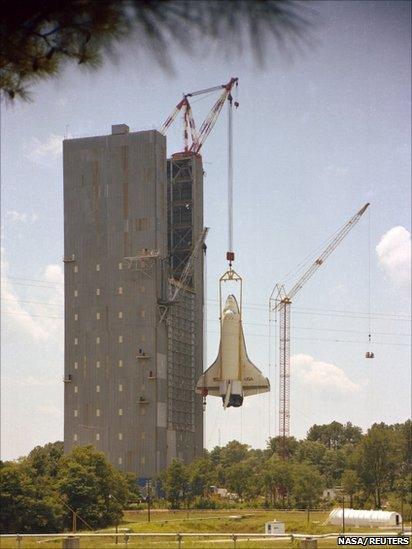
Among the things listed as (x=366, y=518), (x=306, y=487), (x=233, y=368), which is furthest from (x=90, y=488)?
(x=233, y=368)

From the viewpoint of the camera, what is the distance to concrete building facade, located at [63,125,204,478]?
450ft

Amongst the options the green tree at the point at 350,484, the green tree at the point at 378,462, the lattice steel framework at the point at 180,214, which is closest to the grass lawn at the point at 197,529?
the green tree at the point at 350,484

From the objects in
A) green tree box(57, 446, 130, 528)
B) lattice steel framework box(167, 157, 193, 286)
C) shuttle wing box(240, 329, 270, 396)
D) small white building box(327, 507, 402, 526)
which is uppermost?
lattice steel framework box(167, 157, 193, 286)

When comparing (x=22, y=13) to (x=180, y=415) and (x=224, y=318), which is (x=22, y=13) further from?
(x=180, y=415)

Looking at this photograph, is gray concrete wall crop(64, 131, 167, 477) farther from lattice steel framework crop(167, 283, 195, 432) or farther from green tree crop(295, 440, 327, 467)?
green tree crop(295, 440, 327, 467)

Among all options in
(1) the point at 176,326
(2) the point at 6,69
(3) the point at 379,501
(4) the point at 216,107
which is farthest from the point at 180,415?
(2) the point at 6,69

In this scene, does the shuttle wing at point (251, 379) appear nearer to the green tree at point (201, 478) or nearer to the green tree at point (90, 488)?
the green tree at point (201, 478)

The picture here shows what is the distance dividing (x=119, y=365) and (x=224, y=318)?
24.3 m

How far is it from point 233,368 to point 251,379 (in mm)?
2896

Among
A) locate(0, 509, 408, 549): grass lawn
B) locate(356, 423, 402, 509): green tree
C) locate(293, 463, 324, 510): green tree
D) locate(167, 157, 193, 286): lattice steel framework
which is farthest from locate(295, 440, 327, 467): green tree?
locate(0, 509, 408, 549): grass lawn

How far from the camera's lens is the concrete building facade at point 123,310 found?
137 meters

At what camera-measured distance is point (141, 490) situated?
131 m

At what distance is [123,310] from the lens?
14138 centimetres

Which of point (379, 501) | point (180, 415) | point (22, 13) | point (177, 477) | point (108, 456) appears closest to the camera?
point (22, 13)
